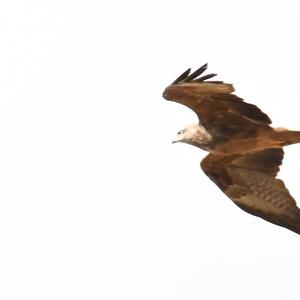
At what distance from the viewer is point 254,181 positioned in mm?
16172

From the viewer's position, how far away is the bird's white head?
15.5 m

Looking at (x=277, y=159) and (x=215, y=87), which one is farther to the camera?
(x=277, y=159)

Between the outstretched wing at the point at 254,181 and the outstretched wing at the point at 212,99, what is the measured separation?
845 mm

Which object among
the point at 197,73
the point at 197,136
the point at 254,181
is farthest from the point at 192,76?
the point at 254,181

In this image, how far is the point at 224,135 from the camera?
50.8 feet

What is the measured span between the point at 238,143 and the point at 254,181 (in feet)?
2.95

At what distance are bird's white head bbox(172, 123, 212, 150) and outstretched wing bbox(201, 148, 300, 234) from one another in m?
0.50

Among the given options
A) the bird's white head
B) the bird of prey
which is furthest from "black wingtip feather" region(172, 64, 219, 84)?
the bird's white head

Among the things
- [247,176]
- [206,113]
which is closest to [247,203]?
[247,176]

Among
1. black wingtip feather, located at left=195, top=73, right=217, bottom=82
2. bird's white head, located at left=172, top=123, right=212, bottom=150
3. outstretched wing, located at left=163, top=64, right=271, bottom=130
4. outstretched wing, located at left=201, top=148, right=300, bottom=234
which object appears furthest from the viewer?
outstretched wing, located at left=201, top=148, right=300, bottom=234

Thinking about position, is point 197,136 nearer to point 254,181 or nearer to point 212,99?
point 212,99

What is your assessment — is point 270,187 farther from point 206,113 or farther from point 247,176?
point 206,113

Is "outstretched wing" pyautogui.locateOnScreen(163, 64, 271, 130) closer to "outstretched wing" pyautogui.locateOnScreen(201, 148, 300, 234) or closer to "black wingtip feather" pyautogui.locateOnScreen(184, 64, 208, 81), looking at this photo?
"black wingtip feather" pyautogui.locateOnScreen(184, 64, 208, 81)

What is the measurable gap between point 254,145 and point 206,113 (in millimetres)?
778
